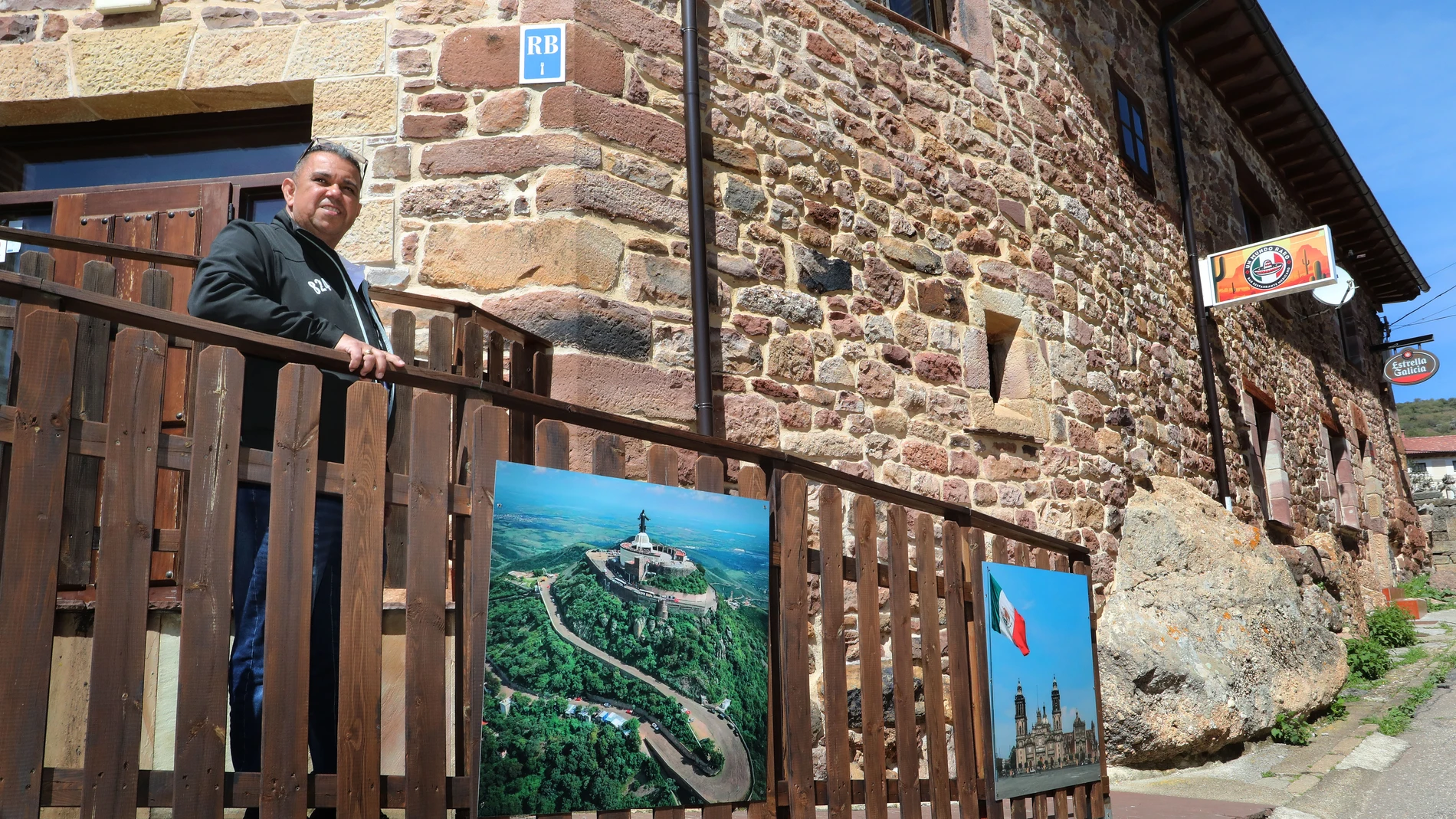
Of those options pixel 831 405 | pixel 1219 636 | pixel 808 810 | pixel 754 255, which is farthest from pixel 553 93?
pixel 1219 636

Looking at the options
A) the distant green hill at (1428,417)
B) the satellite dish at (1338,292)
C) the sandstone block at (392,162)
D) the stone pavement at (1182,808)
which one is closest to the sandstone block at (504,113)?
the sandstone block at (392,162)

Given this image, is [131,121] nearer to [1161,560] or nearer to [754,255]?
[754,255]

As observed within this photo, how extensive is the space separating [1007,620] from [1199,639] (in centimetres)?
293

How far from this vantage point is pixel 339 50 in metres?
4.27

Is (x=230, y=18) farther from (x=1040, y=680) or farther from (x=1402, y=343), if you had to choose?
(x=1402, y=343)

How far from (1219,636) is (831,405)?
8.74ft

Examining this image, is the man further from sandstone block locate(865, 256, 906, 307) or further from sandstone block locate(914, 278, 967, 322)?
sandstone block locate(914, 278, 967, 322)

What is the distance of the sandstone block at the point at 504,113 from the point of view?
4.17 metres

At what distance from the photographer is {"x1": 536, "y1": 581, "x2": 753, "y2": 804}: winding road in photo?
219cm

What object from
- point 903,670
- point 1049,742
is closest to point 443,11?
point 903,670

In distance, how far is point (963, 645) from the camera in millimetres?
3262

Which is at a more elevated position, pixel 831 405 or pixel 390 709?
pixel 831 405

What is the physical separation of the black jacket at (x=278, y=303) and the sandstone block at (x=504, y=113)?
171cm

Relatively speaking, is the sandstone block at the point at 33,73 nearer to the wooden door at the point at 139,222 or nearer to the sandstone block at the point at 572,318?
the wooden door at the point at 139,222
